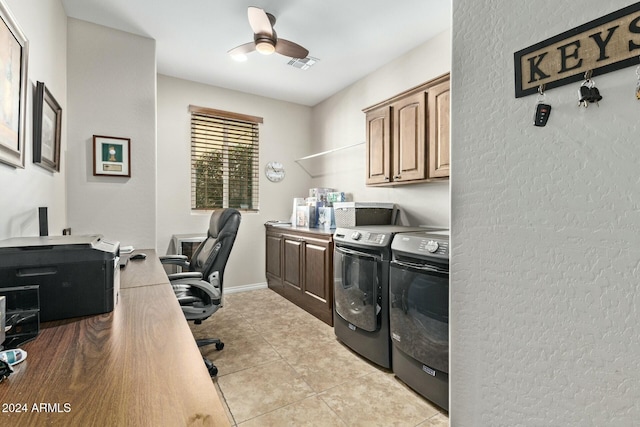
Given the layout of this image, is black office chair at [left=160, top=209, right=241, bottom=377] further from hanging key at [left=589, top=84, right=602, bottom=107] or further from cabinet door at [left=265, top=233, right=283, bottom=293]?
hanging key at [left=589, top=84, right=602, bottom=107]

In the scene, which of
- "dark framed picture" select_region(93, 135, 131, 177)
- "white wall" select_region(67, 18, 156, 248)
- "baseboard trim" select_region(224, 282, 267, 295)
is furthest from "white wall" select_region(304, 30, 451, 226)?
"dark framed picture" select_region(93, 135, 131, 177)

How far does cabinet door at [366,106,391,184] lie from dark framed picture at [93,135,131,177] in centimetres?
227

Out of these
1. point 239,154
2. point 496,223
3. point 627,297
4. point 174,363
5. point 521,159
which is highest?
point 239,154

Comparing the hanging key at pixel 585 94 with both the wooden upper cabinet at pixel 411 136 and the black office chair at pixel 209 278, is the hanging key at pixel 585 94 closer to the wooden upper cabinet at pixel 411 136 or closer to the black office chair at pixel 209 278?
the wooden upper cabinet at pixel 411 136

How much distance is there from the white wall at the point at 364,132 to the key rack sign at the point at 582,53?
1.81 metres

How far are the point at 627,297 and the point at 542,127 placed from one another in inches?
19.7

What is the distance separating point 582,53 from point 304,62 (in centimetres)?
283

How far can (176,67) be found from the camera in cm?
336

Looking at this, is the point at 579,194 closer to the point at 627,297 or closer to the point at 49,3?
the point at 627,297

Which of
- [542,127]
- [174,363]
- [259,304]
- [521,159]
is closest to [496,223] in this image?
[521,159]

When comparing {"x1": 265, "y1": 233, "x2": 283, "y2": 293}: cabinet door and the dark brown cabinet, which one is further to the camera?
{"x1": 265, "y1": 233, "x2": 283, "y2": 293}: cabinet door

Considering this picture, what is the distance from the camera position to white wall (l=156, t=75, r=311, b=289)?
11.8 ft

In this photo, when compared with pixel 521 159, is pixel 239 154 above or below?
above

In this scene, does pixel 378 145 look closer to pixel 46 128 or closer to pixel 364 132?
pixel 364 132
